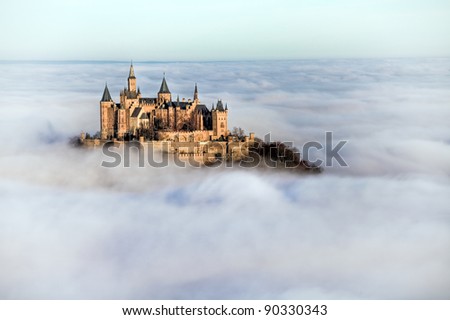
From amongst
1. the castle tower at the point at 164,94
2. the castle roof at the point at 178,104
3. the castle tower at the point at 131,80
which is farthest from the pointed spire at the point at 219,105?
the castle tower at the point at 131,80

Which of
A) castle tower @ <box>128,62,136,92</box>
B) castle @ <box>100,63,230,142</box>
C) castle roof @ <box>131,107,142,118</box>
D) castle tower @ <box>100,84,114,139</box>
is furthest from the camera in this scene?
castle tower @ <box>128,62,136,92</box>

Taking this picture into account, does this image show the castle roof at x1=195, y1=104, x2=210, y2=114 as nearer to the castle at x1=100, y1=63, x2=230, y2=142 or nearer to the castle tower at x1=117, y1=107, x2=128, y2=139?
the castle at x1=100, y1=63, x2=230, y2=142

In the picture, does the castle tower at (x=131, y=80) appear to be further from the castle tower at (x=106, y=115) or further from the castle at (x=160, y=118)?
the castle tower at (x=106, y=115)

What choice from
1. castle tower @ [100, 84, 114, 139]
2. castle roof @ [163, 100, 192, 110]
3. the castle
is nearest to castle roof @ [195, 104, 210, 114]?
the castle

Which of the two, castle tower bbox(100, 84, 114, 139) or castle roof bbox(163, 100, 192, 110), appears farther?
castle roof bbox(163, 100, 192, 110)

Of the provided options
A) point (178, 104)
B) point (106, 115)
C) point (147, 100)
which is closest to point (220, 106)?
point (178, 104)

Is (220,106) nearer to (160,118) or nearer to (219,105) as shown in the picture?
(219,105)
